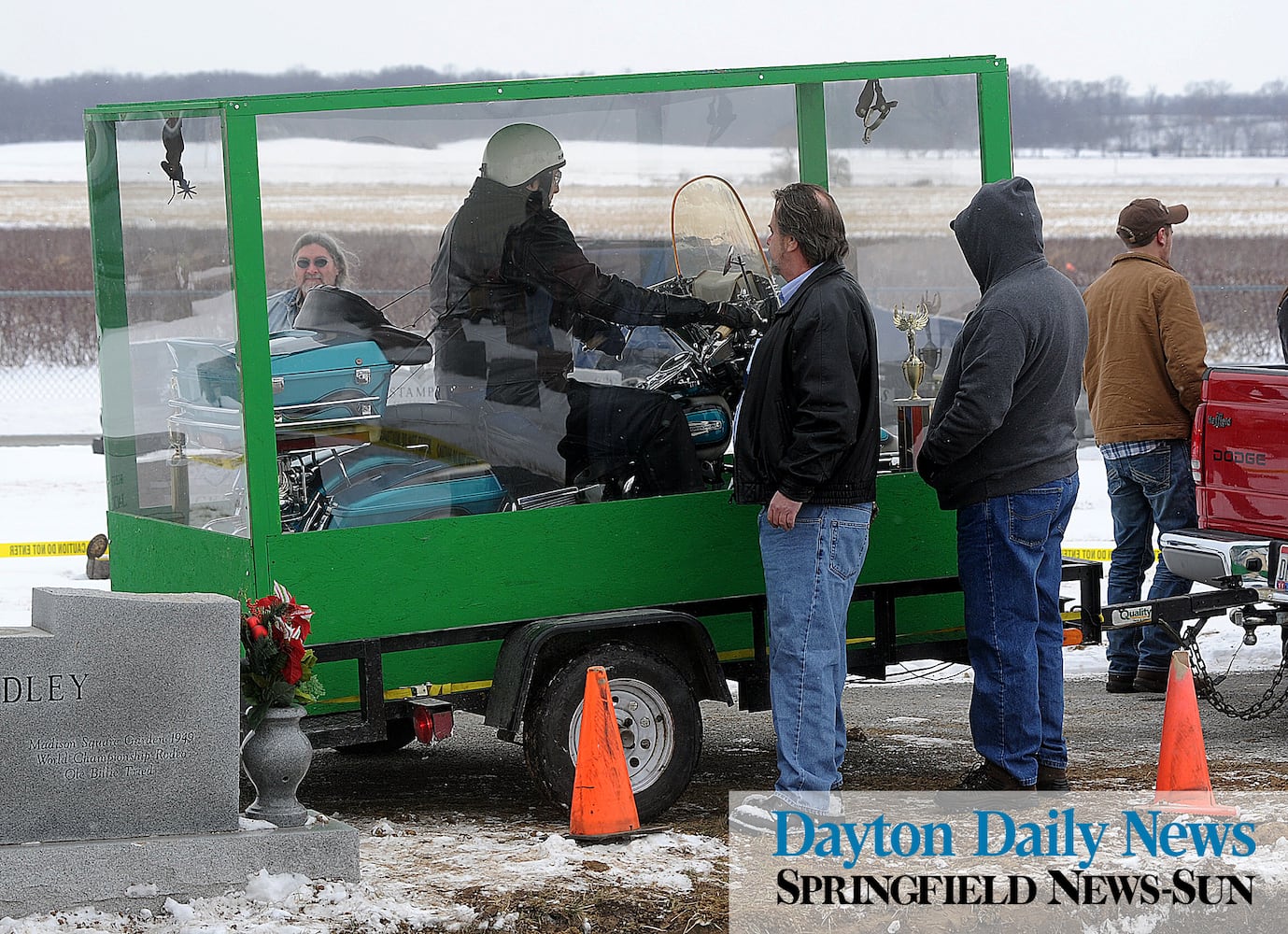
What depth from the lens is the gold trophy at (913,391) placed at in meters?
6.24

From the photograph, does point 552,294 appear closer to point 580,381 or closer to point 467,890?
point 580,381

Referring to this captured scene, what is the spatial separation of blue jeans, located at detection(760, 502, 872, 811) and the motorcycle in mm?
748

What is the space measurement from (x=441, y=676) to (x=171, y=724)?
0.99 m

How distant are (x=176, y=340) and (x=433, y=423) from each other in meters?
0.96

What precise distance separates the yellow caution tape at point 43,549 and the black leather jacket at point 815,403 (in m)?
7.35

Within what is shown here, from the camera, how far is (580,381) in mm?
5734

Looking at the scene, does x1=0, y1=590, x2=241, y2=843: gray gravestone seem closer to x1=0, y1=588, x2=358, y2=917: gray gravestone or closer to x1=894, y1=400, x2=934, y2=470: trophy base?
x1=0, y1=588, x2=358, y2=917: gray gravestone

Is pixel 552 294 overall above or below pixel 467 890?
above

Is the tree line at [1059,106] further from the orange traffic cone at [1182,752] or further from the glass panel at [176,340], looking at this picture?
the orange traffic cone at [1182,752]

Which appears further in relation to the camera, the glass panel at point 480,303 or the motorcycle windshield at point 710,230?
the motorcycle windshield at point 710,230

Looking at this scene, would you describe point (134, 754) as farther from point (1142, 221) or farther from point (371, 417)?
point (1142, 221)

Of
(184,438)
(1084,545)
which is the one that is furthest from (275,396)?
(1084,545)

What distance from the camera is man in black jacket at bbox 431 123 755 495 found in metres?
5.54

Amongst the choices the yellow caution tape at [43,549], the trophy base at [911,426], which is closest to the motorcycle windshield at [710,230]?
the trophy base at [911,426]
